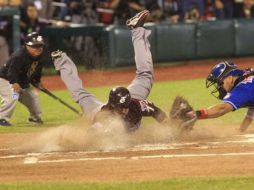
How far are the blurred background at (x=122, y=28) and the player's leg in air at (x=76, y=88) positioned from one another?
849 cm

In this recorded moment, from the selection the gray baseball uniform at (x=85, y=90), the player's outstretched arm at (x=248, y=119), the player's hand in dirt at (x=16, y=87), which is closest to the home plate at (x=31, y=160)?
the gray baseball uniform at (x=85, y=90)

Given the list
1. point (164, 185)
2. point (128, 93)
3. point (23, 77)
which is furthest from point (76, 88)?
point (164, 185)

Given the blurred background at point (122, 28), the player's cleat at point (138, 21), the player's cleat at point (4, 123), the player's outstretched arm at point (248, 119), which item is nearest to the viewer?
the player's outstretched arm at point (248, 119)

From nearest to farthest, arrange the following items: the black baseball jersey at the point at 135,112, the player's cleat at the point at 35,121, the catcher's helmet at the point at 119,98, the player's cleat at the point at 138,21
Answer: the catcher's helmet at the point at 119,98, the black baseball jersey at the point at 135,112, the player's cleat at the point at 138,21, the player's cleat at the point at 35,121

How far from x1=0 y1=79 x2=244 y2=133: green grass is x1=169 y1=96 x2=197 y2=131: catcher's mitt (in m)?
1.95

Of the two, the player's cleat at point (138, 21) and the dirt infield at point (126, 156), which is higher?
the player's cleat at point (138, 21)

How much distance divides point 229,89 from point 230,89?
19 millimetres

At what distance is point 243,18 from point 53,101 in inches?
336

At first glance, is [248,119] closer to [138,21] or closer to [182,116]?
[182,116]

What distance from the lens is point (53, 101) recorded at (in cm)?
1758

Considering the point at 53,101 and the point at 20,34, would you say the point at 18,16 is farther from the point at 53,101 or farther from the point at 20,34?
the point at 53,101

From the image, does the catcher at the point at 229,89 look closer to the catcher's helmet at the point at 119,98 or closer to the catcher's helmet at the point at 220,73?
the catcher's helmet at the point at 220,73

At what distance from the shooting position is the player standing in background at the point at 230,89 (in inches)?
410

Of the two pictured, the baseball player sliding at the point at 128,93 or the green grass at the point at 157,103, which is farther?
the green grass at the point at 157,103
